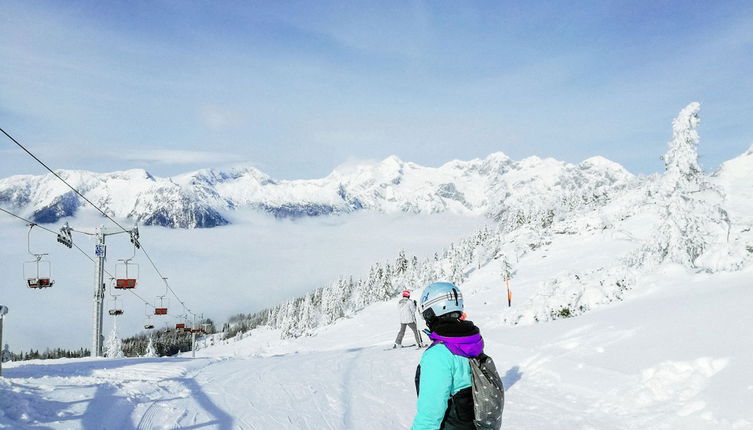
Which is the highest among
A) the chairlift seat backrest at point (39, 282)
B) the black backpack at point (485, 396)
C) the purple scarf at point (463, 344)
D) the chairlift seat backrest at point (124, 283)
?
the purple scarf at point (463, 344)

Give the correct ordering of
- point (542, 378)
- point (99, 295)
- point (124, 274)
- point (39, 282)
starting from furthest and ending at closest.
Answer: point (124, 274) → point (39, 282) → point (99, 295) → point (542, 378)

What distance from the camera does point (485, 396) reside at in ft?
10.3

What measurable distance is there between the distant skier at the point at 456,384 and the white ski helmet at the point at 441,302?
0.14 metres

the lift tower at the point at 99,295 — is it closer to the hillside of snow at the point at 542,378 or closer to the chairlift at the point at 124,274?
the chairlift at the point at 124,274

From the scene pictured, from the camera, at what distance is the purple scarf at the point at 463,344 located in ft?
10.4

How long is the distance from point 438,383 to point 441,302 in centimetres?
58

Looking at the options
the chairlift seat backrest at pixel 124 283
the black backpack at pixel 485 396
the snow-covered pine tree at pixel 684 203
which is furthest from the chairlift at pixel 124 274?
the snow-covered pine tree at pixel 684 203

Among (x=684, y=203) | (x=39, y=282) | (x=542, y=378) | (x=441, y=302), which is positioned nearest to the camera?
(x=441, y=302)

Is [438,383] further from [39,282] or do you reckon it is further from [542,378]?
[39,282]

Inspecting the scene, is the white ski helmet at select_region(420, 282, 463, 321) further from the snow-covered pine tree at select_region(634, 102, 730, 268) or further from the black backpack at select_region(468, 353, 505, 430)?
the snow-covered pine tree at select_region(634, 102, 730, 268)

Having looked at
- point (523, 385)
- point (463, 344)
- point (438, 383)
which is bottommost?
point (523, 385)

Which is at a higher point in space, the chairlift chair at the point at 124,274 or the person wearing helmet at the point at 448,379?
the person wearing helmet at the point at 448,379

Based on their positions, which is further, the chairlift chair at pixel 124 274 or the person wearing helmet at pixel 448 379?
the chairlift chair at pixel 124 274

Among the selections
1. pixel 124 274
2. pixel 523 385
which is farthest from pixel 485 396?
pixel 124 274
